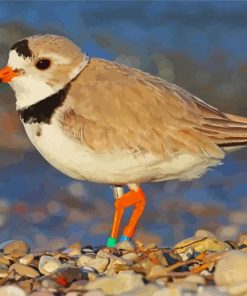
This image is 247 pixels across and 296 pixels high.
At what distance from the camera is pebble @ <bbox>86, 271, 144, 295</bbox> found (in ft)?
10.6

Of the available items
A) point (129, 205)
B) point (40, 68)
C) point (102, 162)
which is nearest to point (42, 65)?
point (40, 68)

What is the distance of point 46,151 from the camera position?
4051 millimetres

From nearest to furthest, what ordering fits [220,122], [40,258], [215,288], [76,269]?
[215,288], [76,269], [40,258], [220,122]

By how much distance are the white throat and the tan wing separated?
4 cm

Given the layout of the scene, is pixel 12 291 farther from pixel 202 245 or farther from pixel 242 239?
pixel 242 239

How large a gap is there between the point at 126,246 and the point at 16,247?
24.7 inches

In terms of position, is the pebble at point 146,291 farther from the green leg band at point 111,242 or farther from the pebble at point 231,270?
the green leg band at point 111,242

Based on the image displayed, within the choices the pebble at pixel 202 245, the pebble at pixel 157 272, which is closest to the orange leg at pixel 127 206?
the pebble at pixel 202 245

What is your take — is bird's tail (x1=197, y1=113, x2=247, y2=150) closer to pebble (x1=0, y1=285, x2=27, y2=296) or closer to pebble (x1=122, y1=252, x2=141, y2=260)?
pebble (x1=122, y1=252, x2=141, y2=260)

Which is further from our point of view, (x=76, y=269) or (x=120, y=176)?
(x=120, y=176)

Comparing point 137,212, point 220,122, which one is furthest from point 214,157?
point 137,212

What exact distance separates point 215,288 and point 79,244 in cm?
139

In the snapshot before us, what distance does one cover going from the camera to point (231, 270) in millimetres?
3242

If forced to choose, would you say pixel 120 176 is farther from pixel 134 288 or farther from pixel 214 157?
pixel 134 288
